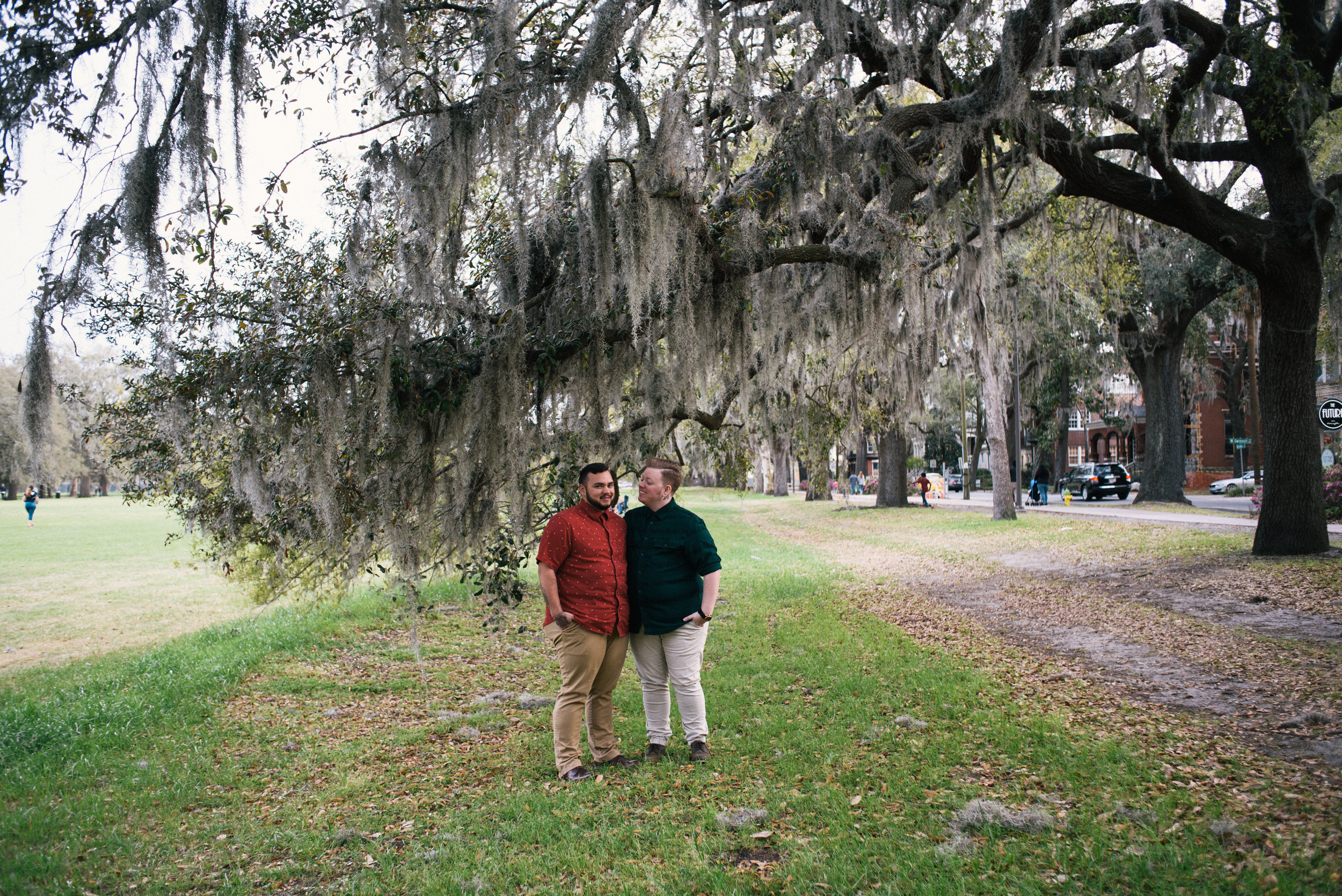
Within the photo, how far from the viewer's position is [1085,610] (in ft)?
28.8

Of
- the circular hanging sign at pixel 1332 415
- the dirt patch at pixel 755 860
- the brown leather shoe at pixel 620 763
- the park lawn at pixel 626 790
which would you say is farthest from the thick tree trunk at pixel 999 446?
the dirt patch at pixel 755 860

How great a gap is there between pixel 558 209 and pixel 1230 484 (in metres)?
34.3

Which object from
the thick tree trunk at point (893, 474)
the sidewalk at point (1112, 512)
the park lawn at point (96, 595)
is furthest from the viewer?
the thick tree trunk at point (893, 474)

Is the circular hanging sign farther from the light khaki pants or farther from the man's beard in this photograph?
the man's beard

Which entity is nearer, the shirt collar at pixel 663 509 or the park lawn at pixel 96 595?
the shirt collar at pixel 663 509

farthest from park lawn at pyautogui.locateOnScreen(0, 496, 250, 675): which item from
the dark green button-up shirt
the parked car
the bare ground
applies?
the parked car

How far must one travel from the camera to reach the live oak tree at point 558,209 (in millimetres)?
5348

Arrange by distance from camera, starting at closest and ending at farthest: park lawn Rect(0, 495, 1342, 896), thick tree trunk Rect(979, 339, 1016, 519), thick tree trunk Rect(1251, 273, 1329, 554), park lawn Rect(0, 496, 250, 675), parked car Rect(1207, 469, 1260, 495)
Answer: park lawn Rect(0, 495, 1342, 896)
thick tree trunk Rect(1251, 273, 1329, 554)
park lawn Rect(0, 496, 250, 675)
thick tree trunk Rect(979, 339, 1016, 519)
parked car Rect(1207, 469, 1260, 495)

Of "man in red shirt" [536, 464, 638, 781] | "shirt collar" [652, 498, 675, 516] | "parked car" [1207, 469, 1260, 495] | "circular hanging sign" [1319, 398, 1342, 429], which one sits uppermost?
"circular hanging sign" [1319, 398, 1342, 429]

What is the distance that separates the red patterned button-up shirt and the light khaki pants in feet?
0.73

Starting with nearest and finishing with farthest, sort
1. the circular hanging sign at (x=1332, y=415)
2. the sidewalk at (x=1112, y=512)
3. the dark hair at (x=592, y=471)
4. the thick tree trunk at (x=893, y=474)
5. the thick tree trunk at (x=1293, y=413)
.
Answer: the dark hair at (x=592, y=471) → the thick tree trunk at (x=1293, y=413) → the circular hanging sign at (x=1332, y=415) → the sidewalk at (x=1112, y=512) → the thick tree trunk at (x=893, y=474)

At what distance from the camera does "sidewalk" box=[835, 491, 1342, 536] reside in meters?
16.6

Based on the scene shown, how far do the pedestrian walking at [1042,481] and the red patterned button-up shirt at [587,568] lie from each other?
91.4 ft

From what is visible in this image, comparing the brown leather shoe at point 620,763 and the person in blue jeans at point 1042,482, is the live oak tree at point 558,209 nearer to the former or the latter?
the brown leather shoe at point 620,763
